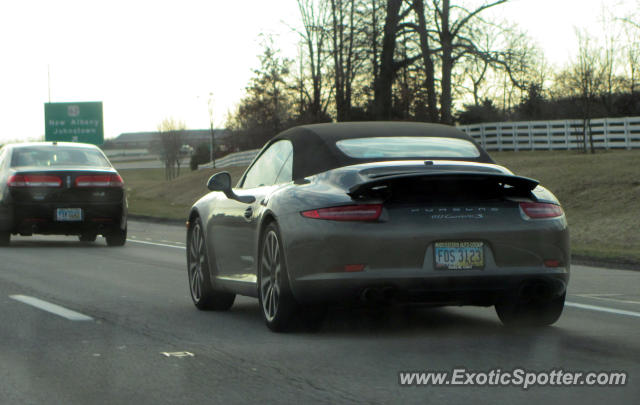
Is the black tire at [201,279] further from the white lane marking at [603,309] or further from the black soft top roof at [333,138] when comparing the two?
the white lane marking at [603,309]

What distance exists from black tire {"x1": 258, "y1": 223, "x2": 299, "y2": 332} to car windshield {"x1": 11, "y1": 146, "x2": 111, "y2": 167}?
10496 mm

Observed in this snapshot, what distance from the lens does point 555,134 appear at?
45.2 metres

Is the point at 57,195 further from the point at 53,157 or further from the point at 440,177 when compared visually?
the point at 440,177

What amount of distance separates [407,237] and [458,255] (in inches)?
13.8

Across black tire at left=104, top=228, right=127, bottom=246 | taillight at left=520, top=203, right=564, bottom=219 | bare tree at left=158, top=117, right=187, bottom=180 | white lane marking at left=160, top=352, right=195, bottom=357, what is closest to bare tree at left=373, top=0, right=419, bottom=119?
black tire at left=104, top=228, right=127, bottom=246

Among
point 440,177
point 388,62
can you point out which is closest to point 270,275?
point 440,177

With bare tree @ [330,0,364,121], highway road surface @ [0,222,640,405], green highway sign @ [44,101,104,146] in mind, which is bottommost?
highway road surface @ [0,222,640,405]

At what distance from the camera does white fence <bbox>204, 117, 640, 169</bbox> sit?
135ft

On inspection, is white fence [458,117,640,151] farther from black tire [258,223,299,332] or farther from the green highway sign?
black tire [258,223,299,332]

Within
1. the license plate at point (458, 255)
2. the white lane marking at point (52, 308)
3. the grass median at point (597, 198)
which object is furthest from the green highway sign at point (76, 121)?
the license plate at point (458, 255)

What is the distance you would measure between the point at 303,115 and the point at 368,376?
51.7 metres

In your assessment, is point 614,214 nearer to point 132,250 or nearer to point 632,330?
point 132,250

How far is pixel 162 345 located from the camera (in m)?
7.03

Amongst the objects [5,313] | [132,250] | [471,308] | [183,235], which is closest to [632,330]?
[471,308]
